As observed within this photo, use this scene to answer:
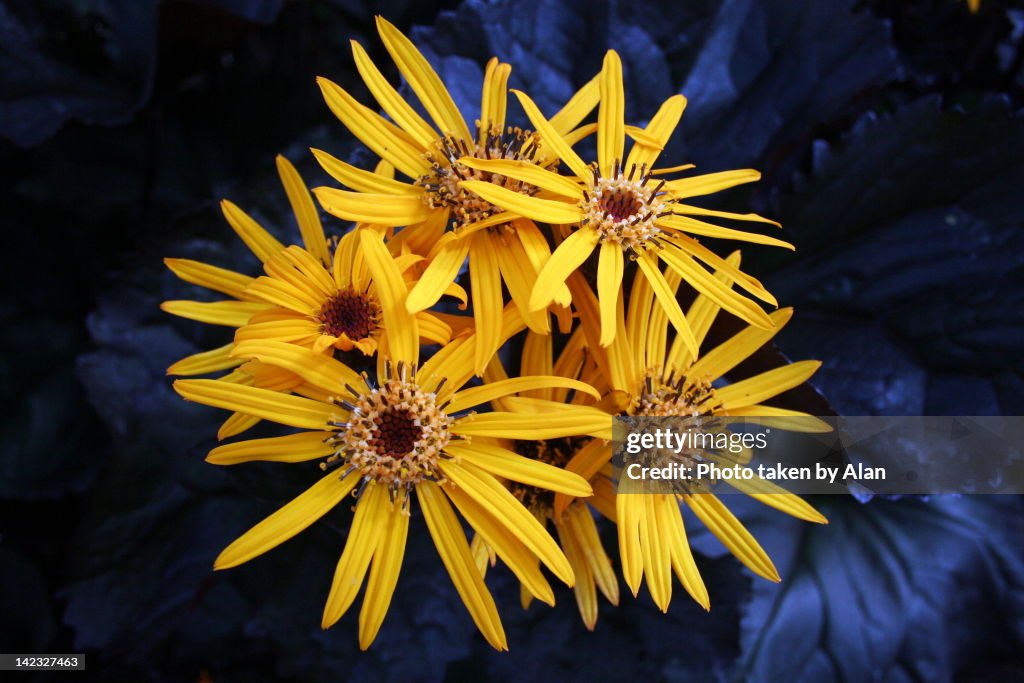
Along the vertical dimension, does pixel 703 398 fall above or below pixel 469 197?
below

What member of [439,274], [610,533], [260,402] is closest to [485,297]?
[439,274]

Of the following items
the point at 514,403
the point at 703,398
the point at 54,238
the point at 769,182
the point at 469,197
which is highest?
the point at 769,182

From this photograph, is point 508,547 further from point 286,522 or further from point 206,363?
point 206,363

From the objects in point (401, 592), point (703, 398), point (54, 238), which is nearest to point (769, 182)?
point (703, 398)

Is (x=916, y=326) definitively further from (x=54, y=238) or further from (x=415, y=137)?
(x=54, y=238)

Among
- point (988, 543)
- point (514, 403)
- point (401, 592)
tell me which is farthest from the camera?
point (988, 543)

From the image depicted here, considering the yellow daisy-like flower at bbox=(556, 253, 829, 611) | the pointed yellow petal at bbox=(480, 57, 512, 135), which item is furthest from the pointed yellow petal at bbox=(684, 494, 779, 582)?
the pointed yellow petal at bbox=(480, 57, 512, 135)

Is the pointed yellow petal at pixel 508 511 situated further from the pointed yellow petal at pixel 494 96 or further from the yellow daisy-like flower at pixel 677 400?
the pointed yellow petal at pixel 494 96
